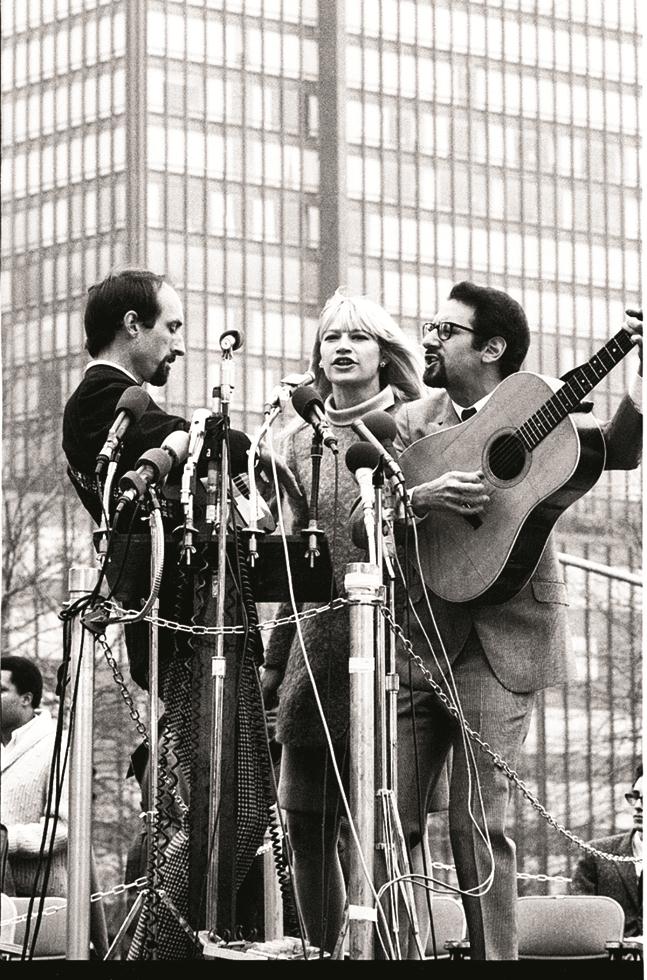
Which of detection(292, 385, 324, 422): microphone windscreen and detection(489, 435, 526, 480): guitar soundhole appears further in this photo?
detection(489, 435, 526, 480): guitar soundhole

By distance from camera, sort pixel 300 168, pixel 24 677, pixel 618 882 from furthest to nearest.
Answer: pixel 300 168, pixel 618 882, pixel 24 677

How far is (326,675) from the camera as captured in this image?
470 centimetres

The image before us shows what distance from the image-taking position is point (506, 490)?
4.53m

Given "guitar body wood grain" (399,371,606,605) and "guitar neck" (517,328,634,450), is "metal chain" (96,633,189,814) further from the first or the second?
"guitar neck" (517,328,634,450)

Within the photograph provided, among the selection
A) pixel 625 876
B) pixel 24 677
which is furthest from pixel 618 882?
pixel 24 677

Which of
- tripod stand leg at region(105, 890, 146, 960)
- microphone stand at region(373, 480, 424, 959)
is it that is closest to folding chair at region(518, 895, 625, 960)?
microphone stand at region(373, 480, 424, 959)

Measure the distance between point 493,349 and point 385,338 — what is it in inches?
12.3

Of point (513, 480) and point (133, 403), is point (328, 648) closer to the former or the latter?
point (513, 480)

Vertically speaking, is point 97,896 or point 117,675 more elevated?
point 117,675

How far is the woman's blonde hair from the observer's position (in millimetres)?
4918

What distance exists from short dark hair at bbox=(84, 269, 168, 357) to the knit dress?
1.94 feet

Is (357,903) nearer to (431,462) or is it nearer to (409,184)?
(431,462)

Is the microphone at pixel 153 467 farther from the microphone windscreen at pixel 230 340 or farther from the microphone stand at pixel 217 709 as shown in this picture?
the microphone windscreen at pixel 230 340

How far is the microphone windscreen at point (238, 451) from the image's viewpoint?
4281 mm
